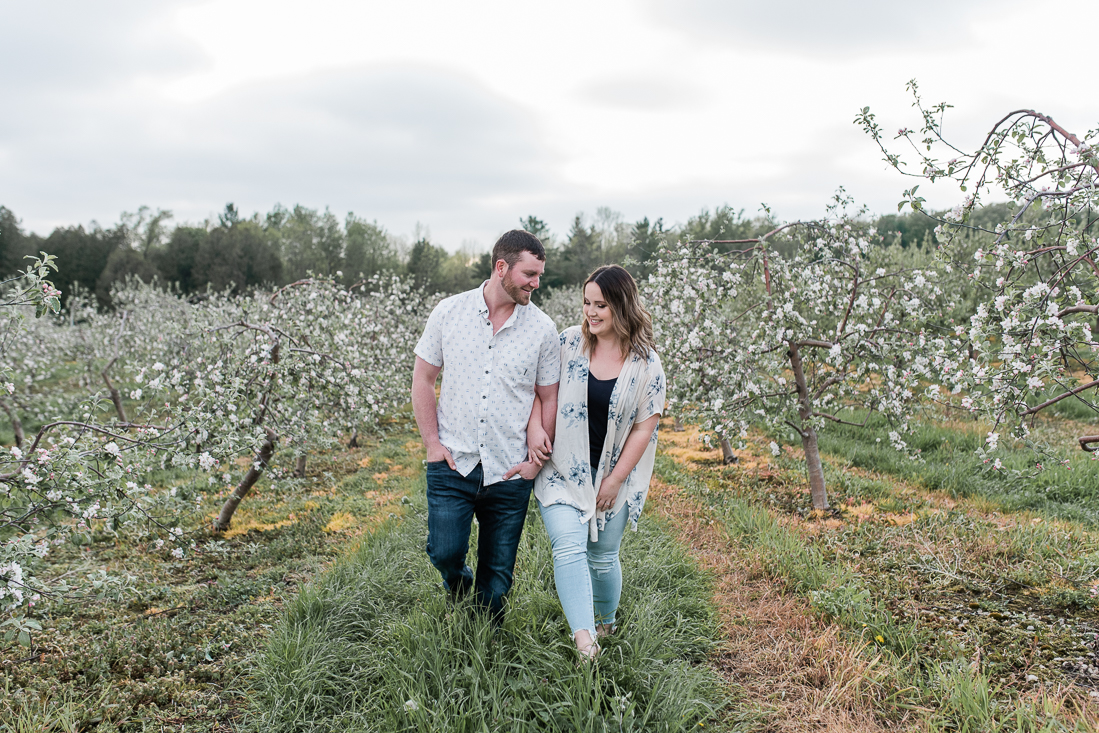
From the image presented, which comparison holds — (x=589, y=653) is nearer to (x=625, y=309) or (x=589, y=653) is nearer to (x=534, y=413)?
(x=534, y=413)

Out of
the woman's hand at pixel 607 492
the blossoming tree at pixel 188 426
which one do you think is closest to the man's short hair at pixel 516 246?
the woman's hand at pixel 607 492

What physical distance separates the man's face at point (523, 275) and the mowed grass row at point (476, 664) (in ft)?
5.57

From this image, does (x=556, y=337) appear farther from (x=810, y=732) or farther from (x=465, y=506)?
(x=810, y=732)

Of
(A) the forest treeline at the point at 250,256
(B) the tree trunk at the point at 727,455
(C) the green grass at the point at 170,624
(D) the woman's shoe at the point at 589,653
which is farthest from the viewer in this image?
(A) the forest treeline at the point at 250,256

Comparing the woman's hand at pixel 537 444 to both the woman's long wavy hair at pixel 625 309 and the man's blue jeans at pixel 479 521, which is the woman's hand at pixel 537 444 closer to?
the man's blue jeans at pixel 479 521

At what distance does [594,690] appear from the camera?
2.77 m

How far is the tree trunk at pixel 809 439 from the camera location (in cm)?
Result: 599

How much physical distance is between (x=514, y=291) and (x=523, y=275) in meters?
0.10

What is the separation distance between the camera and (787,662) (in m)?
3.34

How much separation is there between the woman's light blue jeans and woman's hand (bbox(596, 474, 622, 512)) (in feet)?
0.30

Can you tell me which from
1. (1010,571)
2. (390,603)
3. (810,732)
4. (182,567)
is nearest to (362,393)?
(182,567)

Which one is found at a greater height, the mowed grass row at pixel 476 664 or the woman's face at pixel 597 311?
the woman's face at pixel 597 311

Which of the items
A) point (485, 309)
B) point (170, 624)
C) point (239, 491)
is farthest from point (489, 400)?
point (239, 491)

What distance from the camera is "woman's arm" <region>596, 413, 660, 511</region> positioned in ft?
10.0
